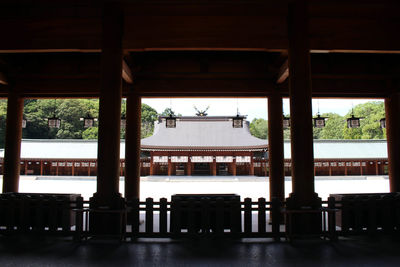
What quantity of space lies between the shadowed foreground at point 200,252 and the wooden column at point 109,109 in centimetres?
96

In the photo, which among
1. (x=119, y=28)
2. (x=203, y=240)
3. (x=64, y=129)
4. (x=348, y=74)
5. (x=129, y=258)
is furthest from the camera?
(x=64, y=129)

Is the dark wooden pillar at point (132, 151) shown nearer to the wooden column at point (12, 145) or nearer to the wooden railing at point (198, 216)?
the wooden railing at point (198, 216)

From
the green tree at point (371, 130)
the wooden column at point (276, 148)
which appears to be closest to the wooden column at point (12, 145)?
the wooden column at point (276, 148)

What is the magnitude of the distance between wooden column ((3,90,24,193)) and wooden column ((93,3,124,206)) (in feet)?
16.1

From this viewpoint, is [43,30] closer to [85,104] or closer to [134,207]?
[134,207]

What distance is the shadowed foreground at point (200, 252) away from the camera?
12.3 feet

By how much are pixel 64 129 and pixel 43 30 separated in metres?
43.4

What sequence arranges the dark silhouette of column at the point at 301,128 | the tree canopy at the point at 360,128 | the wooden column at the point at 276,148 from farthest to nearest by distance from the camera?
the tree canopy at the point at 360,128 < the wooden column at the point at 276,148 < the dark silhouette of column at the point at 301,128

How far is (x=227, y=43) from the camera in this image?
17.8 feet

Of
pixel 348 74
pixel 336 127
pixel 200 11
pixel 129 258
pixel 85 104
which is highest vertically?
pixel 85 104

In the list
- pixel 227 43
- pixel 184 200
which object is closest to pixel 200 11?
pixel 227 43

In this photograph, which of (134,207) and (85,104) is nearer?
(134,207)

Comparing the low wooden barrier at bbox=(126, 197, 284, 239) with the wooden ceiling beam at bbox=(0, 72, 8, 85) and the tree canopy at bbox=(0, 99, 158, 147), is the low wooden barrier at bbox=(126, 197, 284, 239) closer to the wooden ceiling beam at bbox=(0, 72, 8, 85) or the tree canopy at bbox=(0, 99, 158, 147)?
the wooden ceiling beam at bbox=(0, 72, 8, 85)

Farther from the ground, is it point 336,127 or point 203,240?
point 336,127
